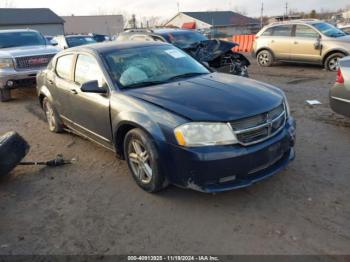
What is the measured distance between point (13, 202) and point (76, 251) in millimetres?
1453

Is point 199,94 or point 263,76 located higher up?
point 199,94

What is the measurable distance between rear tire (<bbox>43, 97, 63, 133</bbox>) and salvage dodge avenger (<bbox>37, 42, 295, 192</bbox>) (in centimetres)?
93

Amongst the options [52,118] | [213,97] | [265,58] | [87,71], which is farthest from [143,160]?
[265,58]

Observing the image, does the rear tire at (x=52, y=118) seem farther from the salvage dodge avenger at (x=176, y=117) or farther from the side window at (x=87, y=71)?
the side window at (x=87, y=71)

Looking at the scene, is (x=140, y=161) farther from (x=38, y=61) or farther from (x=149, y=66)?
(x=38, y=61)

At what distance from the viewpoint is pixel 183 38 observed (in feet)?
33.8

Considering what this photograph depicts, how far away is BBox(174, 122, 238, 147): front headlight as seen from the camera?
337cm

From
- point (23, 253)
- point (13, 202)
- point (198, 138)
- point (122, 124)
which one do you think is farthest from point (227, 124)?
point (13, 202)

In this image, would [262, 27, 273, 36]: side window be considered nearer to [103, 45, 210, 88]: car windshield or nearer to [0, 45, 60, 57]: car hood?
[0, 45, 60, 57]: car hood

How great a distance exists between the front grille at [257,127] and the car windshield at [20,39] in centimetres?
925

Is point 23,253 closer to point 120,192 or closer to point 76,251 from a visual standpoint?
point 76,251

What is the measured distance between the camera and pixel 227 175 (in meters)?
3.40

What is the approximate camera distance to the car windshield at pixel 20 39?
1048 centimetres

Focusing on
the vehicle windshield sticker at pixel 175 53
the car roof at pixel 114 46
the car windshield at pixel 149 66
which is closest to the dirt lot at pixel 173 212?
the car windshield at pixel 149 66
